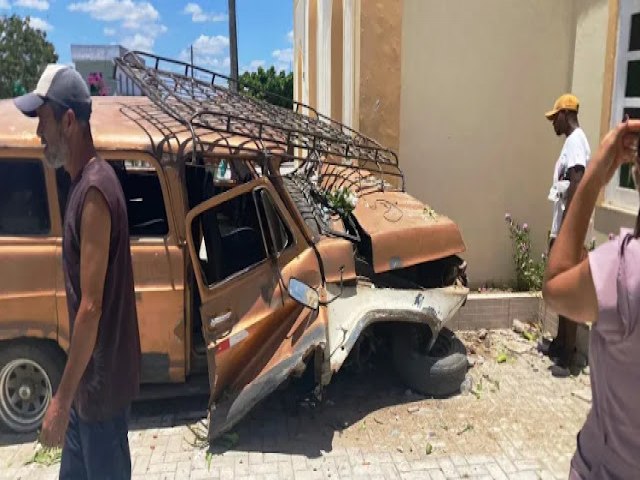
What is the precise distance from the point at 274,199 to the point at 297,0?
15140 mm

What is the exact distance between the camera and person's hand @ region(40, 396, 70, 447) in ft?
7.13

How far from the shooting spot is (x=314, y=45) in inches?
551

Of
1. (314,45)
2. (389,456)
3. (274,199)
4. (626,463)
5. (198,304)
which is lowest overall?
(389,456)

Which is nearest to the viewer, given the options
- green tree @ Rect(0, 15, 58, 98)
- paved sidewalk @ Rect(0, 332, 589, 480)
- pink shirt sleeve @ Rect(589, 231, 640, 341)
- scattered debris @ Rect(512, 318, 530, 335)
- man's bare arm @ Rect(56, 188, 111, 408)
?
pink shirt sleeve @ Rect(589, 231, 640, 341)

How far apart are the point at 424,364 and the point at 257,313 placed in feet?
4.80

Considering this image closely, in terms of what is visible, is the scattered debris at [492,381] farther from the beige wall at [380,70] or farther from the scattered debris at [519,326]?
the beige wall at [380,70]

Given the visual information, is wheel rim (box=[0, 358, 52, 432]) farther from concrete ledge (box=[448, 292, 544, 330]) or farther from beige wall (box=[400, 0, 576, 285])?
beige wall (box=[400, 0, 576, 285])

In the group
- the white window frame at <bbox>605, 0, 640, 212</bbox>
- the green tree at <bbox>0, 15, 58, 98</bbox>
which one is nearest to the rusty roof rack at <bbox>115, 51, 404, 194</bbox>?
the white window frame at <bbox>605, 0, 640, 212</bbox>


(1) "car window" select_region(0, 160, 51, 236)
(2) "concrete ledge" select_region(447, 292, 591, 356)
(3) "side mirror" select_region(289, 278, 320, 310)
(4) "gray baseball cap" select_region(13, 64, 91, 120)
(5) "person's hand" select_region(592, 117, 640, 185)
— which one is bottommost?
(2) "concrete ledge" select_region(447, 292, 591, 356)

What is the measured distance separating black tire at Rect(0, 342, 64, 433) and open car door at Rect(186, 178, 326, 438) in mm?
1109

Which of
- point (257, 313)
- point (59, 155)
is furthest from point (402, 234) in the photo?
point (59, 155)

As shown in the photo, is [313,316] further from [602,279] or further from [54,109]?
[602,279]

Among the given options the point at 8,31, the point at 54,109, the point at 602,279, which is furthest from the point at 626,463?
the point at 8,31

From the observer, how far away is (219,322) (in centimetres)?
397
